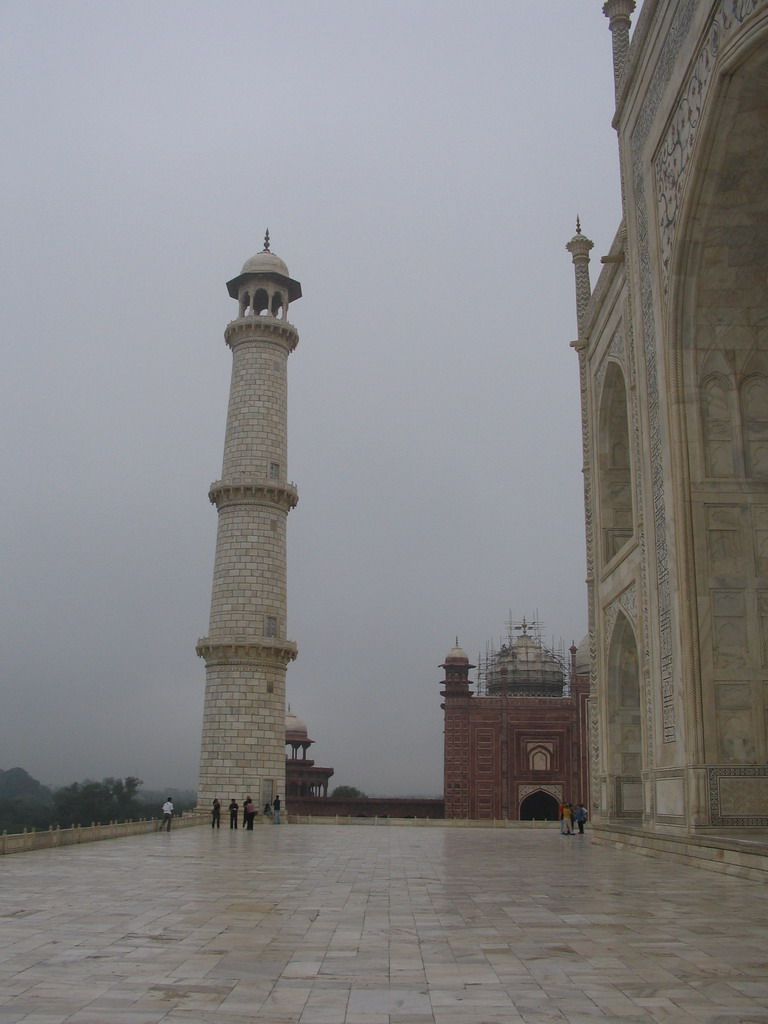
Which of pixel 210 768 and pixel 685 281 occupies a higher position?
pixel 685 281

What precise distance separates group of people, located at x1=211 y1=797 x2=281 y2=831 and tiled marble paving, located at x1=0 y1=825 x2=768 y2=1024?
37.1 ft

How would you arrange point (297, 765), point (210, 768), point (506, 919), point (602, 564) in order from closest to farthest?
point (506, 919) < point (602, 564) < point (210, 768) < point (297, 765)

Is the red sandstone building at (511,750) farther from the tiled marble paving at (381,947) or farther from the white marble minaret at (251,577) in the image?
the tiled marble paving at (381,947)

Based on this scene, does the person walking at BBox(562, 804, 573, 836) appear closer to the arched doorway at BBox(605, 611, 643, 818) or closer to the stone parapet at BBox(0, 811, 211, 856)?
the arched doorway at BBox(605, 611, 643, 818)

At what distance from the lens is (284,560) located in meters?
27.4

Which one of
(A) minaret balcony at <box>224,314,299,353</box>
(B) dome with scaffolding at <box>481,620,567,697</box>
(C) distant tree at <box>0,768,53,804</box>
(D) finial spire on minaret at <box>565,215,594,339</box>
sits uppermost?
(A) minaret balcony at <box>224,314,299,353</box>

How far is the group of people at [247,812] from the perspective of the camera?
70.3 feet

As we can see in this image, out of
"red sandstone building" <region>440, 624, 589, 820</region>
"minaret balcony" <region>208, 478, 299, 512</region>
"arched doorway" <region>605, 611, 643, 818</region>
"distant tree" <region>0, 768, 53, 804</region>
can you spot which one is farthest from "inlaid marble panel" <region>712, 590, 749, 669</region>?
"distant tree" <region>0, 768, 53, 804</region>

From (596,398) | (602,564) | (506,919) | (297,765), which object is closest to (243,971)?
(506,919)

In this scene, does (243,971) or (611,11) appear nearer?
(243,971)

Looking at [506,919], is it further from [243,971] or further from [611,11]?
Answer: [611,11]

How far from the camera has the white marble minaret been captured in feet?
84.3

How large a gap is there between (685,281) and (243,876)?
9261 millimetres

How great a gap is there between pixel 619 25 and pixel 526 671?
31.4 metres
